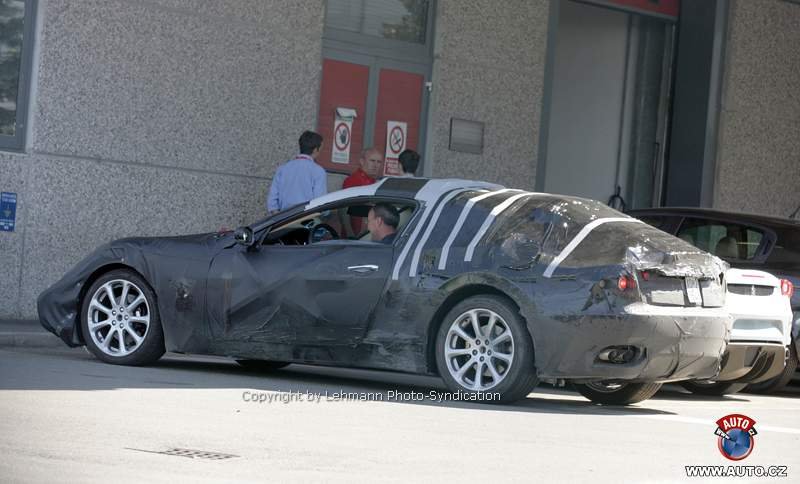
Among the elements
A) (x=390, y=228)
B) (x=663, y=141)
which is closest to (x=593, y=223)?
(x=390, y=228)

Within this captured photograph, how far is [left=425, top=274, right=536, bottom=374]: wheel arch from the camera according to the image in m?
9.43

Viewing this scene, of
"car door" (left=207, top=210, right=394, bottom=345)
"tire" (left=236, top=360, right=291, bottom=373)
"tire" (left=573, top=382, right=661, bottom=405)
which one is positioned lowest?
"tire" (left=236, top=360, right=291, bottom=373)

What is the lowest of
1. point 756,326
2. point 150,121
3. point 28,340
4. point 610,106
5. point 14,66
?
point 28,340

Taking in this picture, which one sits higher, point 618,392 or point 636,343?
point 636,343

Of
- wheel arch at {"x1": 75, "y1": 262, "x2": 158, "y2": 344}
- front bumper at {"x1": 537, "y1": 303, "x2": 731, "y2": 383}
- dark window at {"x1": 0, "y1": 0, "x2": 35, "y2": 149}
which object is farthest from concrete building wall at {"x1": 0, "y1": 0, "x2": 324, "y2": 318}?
front bumper at {"x1": 537, "y1": 303, "x2": 731, "y2": 383}

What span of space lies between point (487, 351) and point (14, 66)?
7.04 m

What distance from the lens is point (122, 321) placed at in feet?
35.7

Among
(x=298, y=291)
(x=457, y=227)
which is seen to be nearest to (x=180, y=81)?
(x=298, y=291)

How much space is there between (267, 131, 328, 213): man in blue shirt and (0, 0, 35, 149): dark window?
262 centimetres

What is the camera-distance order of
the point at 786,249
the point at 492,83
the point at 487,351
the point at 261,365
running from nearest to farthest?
1. the point at 487,351
2. the point at 261,365
3. the point at 786,249
4. the point at 492,83

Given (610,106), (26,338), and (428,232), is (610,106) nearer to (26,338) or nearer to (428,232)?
(26,338)

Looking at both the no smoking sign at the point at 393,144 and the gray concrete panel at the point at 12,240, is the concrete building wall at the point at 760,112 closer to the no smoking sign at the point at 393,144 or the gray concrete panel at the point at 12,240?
the no smoking sign at the point at 393,144

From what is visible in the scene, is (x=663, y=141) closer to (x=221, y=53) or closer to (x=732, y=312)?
(x=221, y=53)

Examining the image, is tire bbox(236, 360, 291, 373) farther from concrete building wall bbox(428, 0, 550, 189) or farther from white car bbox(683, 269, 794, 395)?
concrete building wall bbox(428, 0, 550, 189)
